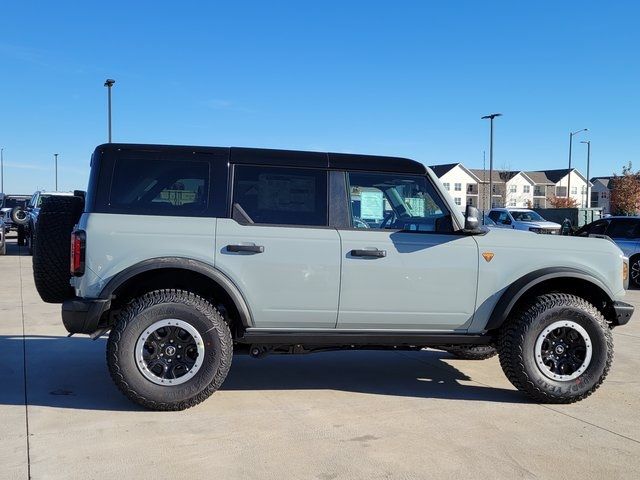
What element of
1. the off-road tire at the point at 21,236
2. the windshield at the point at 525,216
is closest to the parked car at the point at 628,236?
the windshield at the point at 525,216

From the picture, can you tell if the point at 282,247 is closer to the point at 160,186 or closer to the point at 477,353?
the point at 160,186

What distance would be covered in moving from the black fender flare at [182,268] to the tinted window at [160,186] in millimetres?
398

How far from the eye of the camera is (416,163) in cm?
516

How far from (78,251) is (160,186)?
2.55 ft

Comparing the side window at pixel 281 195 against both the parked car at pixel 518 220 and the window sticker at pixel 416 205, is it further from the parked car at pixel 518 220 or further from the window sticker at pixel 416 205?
the parked car at pixel 518 220

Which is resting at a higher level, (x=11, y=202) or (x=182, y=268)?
(x=11, y=202)

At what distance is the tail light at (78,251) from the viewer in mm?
4578

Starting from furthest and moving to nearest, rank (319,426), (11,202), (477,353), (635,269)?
(11,202) < (635,269) < (477,353) < (319,426)

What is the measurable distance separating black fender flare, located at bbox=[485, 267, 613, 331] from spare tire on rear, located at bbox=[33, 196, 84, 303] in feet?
11.2

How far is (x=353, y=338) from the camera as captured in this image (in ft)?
16.2

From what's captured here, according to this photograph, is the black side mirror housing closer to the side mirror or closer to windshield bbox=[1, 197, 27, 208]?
the side mirror

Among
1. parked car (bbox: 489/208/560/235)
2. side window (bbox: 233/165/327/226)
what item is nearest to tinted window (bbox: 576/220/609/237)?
parked car (bbox: 489/208/560/235)

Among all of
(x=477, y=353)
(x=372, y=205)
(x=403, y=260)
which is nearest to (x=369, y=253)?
(x=403, y=260)

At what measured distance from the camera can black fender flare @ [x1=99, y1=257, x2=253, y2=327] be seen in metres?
4.59
